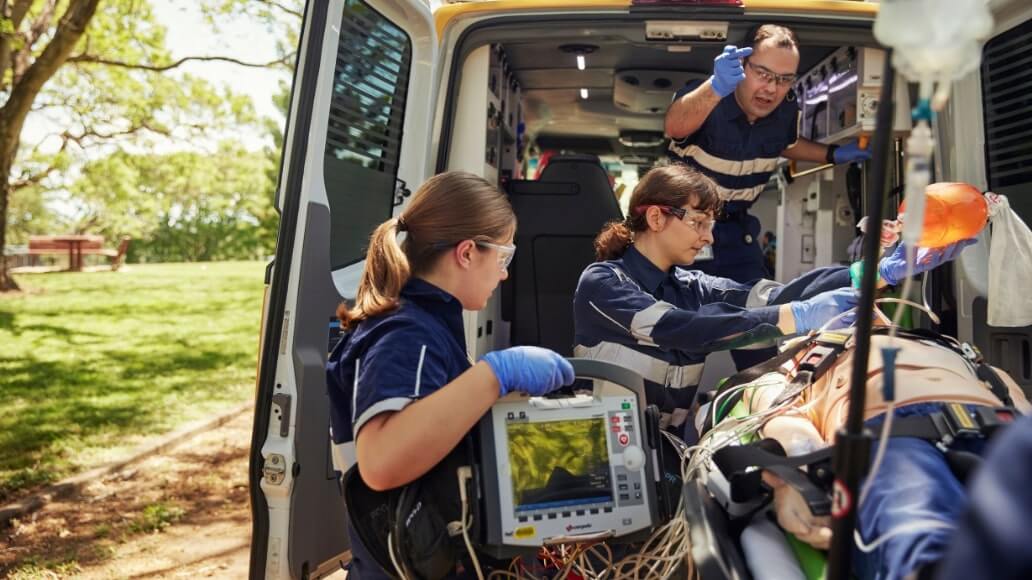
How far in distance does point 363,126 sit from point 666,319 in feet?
4.00

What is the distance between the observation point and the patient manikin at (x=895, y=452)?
4.32 feet

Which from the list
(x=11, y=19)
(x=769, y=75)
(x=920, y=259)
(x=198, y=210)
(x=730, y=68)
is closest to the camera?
(x=920, y=259)

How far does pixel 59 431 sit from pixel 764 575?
225 inches

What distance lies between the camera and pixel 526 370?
66.7 inches

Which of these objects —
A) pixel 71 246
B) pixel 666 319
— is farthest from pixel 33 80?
pixel 71 246

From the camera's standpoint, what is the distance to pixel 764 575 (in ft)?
5.04

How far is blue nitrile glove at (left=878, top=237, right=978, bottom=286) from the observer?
91.5 inches

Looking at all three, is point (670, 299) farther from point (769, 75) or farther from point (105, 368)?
point (105, 368)

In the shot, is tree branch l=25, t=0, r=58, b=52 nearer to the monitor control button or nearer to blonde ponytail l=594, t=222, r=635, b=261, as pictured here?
blonde ponytail l=594, t=222, r=635, b=261

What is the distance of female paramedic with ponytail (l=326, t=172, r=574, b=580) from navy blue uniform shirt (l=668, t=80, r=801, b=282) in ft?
5.90

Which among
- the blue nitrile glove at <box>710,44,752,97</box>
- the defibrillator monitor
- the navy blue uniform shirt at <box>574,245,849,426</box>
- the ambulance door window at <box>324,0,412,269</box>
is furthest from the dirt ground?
the blue nitrile glove at <box>710,44,752,97</box>

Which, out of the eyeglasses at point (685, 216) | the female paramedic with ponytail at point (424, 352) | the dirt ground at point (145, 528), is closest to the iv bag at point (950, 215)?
the eyeglasses at point (685, 216)

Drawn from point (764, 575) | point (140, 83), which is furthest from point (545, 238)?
point (140, 83)

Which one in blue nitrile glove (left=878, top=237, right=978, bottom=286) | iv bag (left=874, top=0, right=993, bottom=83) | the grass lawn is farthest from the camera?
the grass lawn
